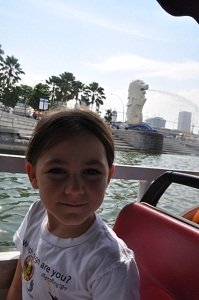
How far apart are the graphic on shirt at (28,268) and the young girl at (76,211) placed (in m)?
0.02

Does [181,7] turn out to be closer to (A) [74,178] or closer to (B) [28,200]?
(A) [74,178]

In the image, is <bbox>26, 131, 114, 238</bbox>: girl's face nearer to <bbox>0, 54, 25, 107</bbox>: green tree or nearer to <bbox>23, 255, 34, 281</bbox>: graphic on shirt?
<bbox>23, 255, 34, 281</bbox>: graphic on shirt

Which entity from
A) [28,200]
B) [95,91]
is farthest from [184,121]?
[28,200]

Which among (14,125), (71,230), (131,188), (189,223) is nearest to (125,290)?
(71,230)

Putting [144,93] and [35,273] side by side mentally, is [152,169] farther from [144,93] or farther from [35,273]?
[144,93]

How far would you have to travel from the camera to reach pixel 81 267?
2.95 feet

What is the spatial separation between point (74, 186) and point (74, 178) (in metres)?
0.02

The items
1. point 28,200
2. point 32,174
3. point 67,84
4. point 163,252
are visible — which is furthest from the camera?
point 67,84

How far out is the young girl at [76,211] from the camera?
871mm

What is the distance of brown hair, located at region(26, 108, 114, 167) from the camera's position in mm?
932

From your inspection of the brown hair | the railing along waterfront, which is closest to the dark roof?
the brown hair

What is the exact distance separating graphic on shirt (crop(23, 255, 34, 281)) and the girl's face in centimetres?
18

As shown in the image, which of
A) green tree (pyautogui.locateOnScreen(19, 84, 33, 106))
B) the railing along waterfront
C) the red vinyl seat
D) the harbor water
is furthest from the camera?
green tree (pyautogui.locateOnScreen(19, 84, 33, 106))

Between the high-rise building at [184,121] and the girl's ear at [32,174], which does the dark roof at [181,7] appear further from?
the high-rise building at [184,121]
